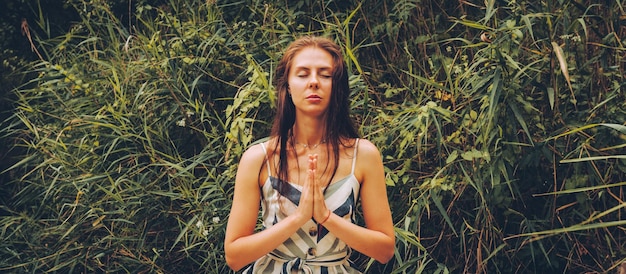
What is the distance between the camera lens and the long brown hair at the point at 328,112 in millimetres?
2170

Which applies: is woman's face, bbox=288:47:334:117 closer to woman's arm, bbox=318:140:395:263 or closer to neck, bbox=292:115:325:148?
neck, bbox=292:115:325:148

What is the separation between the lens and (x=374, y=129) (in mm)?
3680

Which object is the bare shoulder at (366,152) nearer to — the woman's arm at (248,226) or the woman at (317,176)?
the woman at (317,176)

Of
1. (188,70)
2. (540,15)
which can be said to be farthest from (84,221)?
(540,15)

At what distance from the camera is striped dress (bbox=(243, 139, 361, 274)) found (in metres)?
→ 2.13

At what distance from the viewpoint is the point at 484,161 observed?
332cm

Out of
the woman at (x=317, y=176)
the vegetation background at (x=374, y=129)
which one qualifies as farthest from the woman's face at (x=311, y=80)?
the vegetation background at (x=374, y=129)

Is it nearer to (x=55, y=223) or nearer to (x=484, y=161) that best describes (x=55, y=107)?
(x=55, y=223)

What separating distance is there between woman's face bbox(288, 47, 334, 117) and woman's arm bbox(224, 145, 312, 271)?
0.19 meters

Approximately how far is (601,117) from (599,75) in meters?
0.23

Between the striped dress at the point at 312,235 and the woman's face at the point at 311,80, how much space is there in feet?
0.67

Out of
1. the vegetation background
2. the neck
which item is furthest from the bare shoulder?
the vegetation background

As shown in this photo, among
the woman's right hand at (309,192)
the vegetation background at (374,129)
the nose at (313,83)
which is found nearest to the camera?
the woman's right hand at (309,192)

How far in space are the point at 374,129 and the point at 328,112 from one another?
1517 millimetres
